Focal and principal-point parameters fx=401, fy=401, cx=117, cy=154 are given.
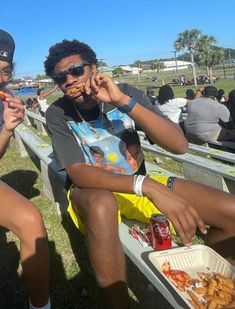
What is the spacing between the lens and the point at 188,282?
2395mm

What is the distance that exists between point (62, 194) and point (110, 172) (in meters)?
2.02

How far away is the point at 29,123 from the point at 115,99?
1346cm

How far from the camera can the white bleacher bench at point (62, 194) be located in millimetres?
2410

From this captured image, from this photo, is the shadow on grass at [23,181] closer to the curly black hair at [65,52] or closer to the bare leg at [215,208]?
the curly black hair at [65,52]

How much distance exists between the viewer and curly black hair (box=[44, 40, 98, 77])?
326 centimetres

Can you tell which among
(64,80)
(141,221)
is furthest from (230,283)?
(64,80)

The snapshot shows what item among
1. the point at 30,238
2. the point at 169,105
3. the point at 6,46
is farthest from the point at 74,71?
the point at 169,105

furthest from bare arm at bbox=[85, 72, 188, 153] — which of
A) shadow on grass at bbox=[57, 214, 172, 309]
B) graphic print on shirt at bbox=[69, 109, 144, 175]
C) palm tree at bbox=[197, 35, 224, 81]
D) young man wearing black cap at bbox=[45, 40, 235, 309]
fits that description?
palm tree at bbox=[197, 35, 224, 81]

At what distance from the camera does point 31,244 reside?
2.76 m

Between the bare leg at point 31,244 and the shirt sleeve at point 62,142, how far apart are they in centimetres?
51

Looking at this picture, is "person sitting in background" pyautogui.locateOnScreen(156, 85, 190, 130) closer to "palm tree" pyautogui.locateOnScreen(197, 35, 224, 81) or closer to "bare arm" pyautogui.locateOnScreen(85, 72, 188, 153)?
"bare arm" pyautogui.locateOnScreen(85, 72, 188, 153)

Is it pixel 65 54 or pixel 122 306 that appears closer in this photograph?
pixel 122 306

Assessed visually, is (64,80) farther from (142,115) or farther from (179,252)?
(179,252)

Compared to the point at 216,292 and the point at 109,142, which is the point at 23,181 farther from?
the point at 216,292
